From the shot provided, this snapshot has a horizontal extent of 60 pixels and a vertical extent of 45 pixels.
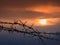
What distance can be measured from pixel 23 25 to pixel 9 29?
37cm

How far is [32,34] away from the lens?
4895mm

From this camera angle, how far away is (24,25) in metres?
4.73

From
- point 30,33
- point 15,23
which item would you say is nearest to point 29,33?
point 30,33

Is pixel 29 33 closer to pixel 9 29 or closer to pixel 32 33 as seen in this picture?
pixel 32 33

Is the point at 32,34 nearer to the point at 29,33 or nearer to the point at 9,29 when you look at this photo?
the point at 29,33

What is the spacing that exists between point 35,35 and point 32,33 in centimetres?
19

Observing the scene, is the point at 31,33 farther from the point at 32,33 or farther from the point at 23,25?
→ the point at 23,25

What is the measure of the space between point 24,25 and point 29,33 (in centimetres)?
26

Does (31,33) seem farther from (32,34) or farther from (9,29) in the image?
(9,29)

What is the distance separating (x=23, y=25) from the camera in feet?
15.5

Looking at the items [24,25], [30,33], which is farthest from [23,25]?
[30,33]

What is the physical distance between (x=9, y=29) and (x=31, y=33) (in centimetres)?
62

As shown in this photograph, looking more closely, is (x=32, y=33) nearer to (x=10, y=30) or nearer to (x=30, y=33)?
(x=30, y=33)

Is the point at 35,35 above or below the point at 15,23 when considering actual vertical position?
below
